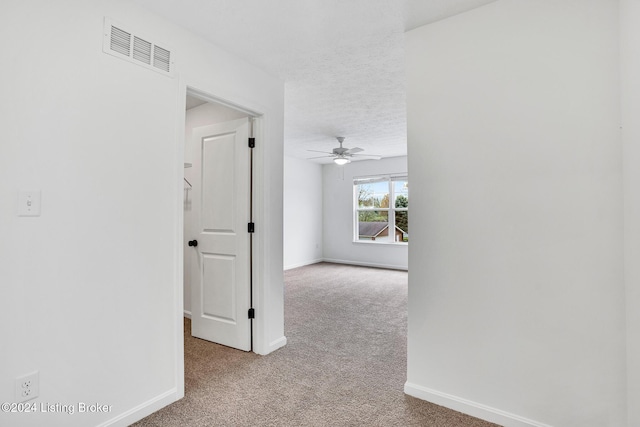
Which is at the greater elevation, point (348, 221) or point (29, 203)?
point (29, 203)

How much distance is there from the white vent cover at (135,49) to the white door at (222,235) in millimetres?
895

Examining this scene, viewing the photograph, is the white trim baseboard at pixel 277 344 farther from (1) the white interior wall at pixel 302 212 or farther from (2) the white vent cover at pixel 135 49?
(1) the white interior wall at pixel 302 212

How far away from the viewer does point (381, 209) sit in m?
7.65

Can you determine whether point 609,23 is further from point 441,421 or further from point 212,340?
point 212,340

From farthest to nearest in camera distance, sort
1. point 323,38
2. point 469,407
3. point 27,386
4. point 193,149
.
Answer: point 193,149
point 323,38
point 469,407
point 27,386

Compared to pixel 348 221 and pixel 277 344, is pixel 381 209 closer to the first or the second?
pixel 348 221

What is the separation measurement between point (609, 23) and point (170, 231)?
2781mm

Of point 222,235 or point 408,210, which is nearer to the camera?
point 408,210

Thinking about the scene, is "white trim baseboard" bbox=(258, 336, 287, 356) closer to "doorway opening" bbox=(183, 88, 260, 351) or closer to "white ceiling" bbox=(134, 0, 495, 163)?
"doorway opening" bbox=(183, 88, 260, 351)

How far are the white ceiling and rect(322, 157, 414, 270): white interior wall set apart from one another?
11.9ft

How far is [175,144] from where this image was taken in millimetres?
2205

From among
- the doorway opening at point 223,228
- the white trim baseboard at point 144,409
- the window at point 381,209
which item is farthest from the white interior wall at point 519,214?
the window at point 381,209

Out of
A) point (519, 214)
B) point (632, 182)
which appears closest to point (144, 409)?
point (519, 214)

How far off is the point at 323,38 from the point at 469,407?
269cm
